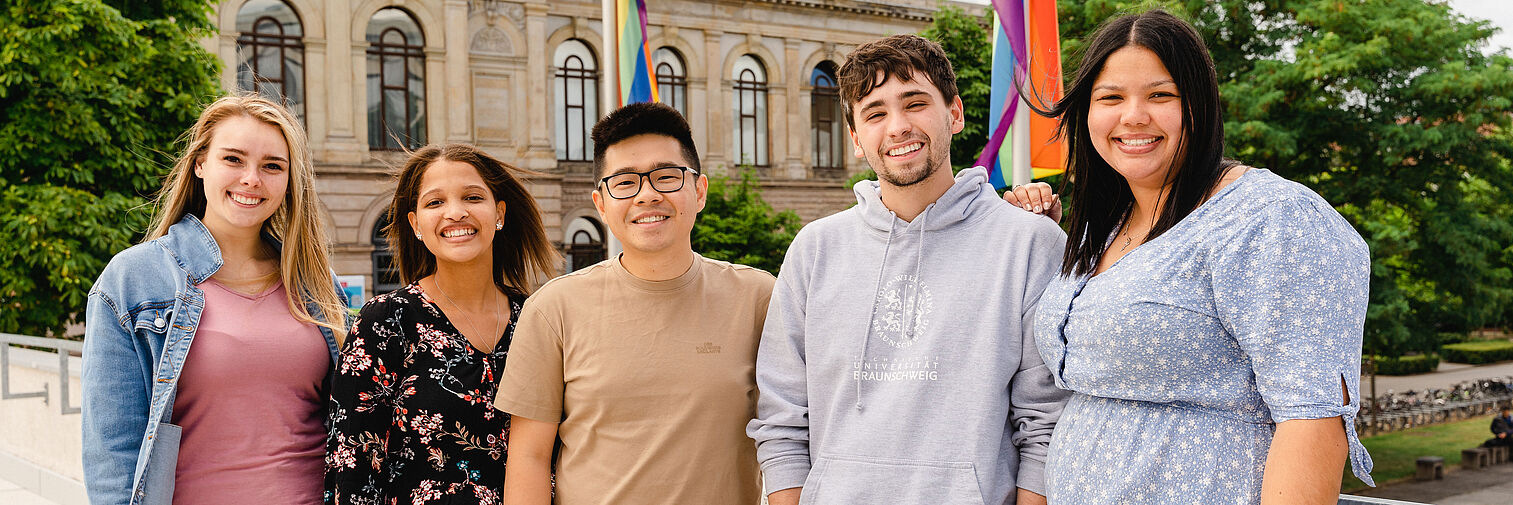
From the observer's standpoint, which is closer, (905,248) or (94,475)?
(905,248)

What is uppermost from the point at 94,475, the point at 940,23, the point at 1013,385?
the point at 940,23

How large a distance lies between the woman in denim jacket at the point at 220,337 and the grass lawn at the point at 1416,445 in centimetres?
2200

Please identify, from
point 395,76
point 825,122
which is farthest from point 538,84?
point 825,122

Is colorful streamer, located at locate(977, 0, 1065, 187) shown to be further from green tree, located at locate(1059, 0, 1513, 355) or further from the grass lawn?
the grass lawn

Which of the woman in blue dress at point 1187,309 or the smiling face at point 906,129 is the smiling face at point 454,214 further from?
the woman in blue dress at point 1187,309

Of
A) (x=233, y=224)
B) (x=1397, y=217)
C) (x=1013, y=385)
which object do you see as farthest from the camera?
(x=1397, y=217)

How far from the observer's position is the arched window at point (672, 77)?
3275 cm

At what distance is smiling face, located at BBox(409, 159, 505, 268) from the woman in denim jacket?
0.51 meters

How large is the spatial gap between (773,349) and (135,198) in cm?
1147

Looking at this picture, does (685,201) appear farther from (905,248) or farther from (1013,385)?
(1013,385)

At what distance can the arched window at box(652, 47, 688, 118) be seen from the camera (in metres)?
32.8

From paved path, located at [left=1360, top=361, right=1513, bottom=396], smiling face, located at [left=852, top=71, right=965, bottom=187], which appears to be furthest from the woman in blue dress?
paved path, located at [left=1360, top=361, right=1513, bottom=396]

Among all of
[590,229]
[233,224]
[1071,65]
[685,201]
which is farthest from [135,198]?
[590,229]

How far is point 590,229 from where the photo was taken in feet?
105
